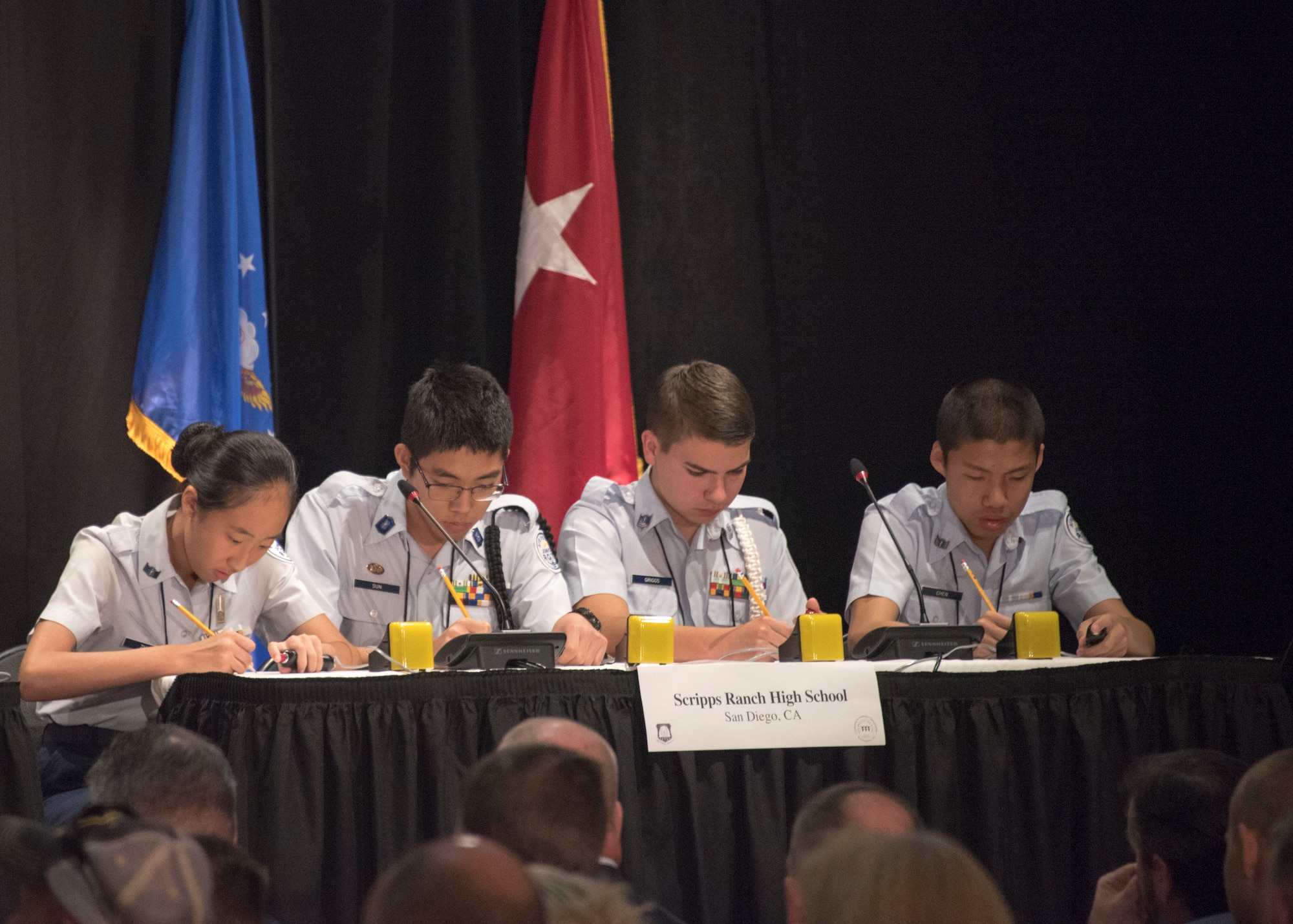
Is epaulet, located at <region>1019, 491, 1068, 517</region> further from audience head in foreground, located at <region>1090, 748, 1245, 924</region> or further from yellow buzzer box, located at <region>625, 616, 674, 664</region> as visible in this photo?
audience head in foreground, located at <region>1090, 748, 1245, 924</region>

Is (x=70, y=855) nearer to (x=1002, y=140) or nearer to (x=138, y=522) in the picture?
(x=138, y=522)

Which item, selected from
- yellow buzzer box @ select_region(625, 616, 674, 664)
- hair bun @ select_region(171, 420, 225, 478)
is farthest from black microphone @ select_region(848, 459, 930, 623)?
hair bun @ select_region(171, 420, 225, 478)

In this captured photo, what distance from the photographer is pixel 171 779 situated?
184 cm

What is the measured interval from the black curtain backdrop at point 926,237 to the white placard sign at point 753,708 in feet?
6.44

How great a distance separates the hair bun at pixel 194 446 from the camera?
9.45 feet

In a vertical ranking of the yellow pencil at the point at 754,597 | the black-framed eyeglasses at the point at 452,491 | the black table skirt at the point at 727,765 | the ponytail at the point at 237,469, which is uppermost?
the ponytail at the point at 237,469

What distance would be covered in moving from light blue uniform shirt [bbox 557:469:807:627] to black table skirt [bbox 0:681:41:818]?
4.49 feet

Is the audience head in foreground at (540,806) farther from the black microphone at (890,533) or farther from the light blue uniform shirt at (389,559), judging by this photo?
the light blue uniform shirt at (389,559)

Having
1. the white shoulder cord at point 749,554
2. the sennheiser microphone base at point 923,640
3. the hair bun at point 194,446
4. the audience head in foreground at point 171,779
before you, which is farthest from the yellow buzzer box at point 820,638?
the hair bun at point 194,446

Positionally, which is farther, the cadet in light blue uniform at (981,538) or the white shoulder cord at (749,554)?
the white shoulder cord at (749,554)

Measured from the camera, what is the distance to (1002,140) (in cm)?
447

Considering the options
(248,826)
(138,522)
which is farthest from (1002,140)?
(248,826)

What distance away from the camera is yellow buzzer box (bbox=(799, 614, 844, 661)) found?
8.68ft

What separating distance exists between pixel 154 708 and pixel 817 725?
135 cm
